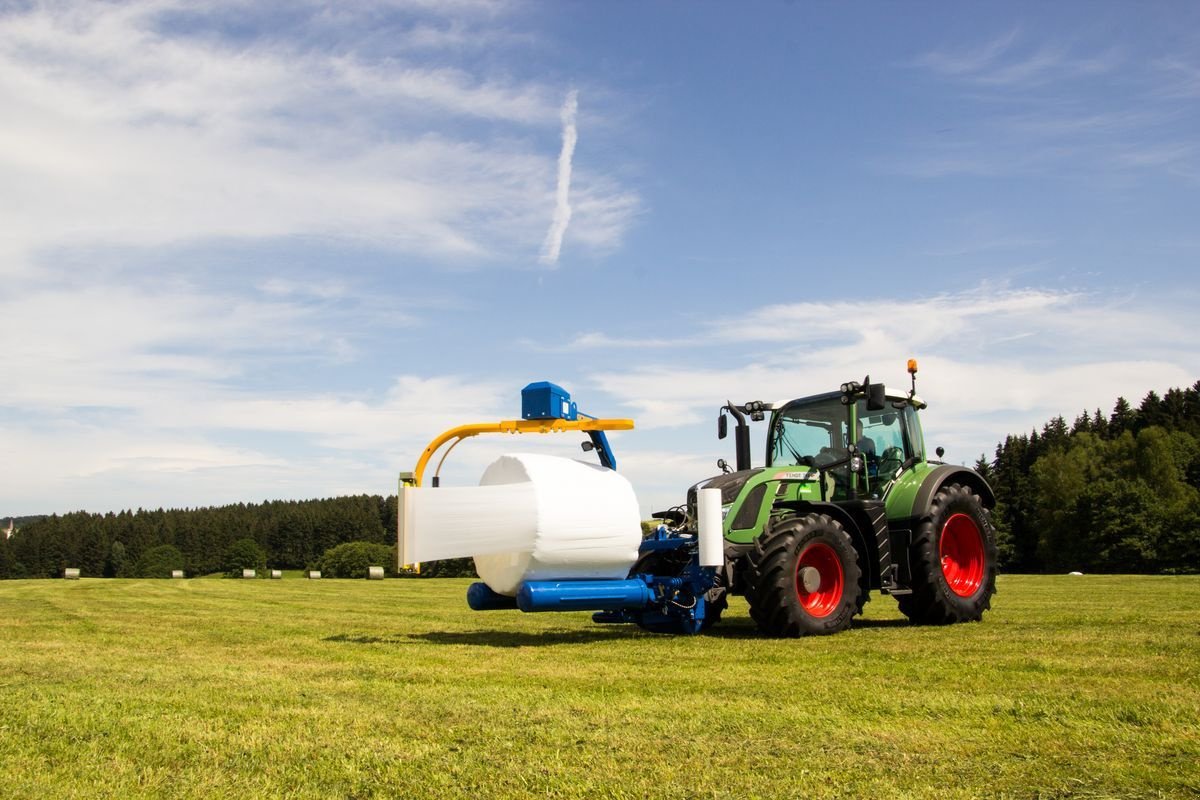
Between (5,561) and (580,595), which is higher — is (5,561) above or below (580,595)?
below

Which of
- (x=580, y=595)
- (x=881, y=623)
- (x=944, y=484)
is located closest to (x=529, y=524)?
(x=580, y=595)

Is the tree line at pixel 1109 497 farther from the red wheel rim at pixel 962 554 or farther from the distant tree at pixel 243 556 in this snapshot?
the distant tree at pixel 243 556

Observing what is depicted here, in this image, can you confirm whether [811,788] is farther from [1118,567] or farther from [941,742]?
[1118,567]

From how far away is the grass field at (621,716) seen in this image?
4215 mm

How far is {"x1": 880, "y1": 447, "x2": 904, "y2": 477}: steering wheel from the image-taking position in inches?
489

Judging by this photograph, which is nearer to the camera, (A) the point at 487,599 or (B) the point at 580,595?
(B) the point at 580,595

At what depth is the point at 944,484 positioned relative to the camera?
41.7 feet

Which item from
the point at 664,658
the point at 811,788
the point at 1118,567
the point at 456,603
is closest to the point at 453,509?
the point at 664,658

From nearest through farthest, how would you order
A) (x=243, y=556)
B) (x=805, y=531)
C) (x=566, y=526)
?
1. (x=566, y=526)
2. (x=805, y=531)
3. (x=243, y=556)

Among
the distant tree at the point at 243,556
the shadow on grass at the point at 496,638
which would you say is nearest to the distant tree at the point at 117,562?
the distant tree at the point at 243,556

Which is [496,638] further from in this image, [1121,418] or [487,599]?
[1121,418]

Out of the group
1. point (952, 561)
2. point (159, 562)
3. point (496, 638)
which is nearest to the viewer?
point (496, 638)

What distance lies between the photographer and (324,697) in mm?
6398

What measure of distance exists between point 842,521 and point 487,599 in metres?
4.11
